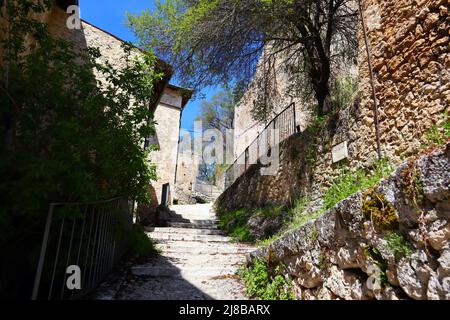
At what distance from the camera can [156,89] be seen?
296 inches

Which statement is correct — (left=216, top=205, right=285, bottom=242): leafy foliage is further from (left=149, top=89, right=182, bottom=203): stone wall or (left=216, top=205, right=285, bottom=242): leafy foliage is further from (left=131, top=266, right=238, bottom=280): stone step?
(left=149, top=89, right=182, bottom=203): stone wall

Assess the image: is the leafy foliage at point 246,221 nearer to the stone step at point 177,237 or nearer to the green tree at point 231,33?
the stone step at point 177,237

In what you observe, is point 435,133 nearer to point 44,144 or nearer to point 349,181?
point 349,181

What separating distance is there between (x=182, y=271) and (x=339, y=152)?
320 cm

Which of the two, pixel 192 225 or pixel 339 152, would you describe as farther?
pixel 192 225

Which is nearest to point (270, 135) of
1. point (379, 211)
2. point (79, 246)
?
point (79, 246)

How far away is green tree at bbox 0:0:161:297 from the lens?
2.61 meters

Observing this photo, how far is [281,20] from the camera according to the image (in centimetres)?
604

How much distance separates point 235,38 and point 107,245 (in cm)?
471

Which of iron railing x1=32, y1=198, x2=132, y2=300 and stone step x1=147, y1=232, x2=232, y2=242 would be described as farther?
stone step x1=147, y1=232, x2=232, y2=242

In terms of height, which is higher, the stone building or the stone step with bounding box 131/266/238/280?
the stone building

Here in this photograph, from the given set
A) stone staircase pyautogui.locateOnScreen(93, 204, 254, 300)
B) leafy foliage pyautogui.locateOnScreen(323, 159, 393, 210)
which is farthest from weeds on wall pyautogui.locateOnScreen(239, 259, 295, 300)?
leafy foliage pyautogui.locateOnScreen(323, 159, 393, 210)

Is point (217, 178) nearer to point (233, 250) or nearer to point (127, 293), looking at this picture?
point (233, 250)

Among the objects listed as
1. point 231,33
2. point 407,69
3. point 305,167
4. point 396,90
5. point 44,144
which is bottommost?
point 44,144
